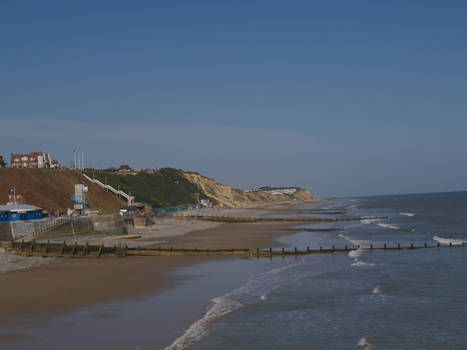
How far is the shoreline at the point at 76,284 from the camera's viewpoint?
70.4 ft

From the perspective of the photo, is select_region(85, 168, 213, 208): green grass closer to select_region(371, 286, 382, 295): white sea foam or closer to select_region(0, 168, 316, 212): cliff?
select_region(0, 168, 316, 212): cliff

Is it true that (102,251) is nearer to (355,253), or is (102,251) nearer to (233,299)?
(233,299)

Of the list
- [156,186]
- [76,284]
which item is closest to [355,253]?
[76,284]

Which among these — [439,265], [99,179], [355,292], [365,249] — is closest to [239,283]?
[355,292]

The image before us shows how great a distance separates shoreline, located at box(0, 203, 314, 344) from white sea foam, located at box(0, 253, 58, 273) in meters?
0.86

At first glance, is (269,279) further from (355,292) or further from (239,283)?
(355,292)

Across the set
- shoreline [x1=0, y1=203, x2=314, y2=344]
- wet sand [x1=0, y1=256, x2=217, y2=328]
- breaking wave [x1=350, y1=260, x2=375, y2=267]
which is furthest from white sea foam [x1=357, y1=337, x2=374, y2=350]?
breaking wave [x1=350, y1=260, x2=375, y2=267]

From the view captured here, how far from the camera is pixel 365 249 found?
45719mm

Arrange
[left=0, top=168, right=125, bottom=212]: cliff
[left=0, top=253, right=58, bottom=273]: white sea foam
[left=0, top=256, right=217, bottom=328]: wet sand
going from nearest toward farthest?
1. [left=0, top=256, right=217, bottom=328]: wet sand
2. [left=0, top=253, right=58, bottom=273]: white sea foam
3. [left=0, top=168, right=125, bottom=212]: cliff

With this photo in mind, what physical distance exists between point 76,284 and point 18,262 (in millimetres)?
10434

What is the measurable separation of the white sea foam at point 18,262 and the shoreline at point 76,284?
863 millimetres

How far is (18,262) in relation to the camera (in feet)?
119

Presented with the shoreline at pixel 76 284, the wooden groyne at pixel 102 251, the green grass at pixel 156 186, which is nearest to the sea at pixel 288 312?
the shoreline at pixel 76 284

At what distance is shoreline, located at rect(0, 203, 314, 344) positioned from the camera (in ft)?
70.4
